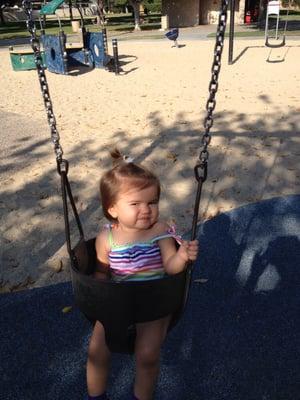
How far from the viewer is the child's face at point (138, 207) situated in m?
1.74

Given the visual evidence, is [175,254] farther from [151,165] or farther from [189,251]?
[151,165]

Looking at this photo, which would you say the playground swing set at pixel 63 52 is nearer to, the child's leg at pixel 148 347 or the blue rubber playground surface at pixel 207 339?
the blue rubber playground surface at pixel 207 339

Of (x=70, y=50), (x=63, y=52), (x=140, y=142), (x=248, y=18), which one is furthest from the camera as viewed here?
(x=248, y=18)

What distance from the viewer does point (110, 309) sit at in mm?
1612

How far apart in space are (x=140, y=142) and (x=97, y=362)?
448cm

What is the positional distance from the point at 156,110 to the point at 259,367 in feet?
20.6

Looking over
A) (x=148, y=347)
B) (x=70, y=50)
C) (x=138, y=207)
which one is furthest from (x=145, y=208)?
(x=70, y=50)

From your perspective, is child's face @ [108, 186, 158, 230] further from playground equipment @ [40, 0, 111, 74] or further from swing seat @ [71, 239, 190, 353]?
playground equipment @ [40, 0, 111, 74]

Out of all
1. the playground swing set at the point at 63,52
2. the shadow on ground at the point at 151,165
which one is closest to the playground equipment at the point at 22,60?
the playground swing set at the point at 63,52

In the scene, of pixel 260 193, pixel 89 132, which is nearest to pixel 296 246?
pixel 260 193

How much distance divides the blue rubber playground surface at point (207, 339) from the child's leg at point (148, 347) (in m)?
0.38

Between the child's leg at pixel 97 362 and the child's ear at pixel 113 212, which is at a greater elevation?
the child's ear at pixel 113 212

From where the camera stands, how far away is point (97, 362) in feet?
6.21

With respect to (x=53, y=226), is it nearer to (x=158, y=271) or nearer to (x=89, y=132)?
(x=158, y=271)
